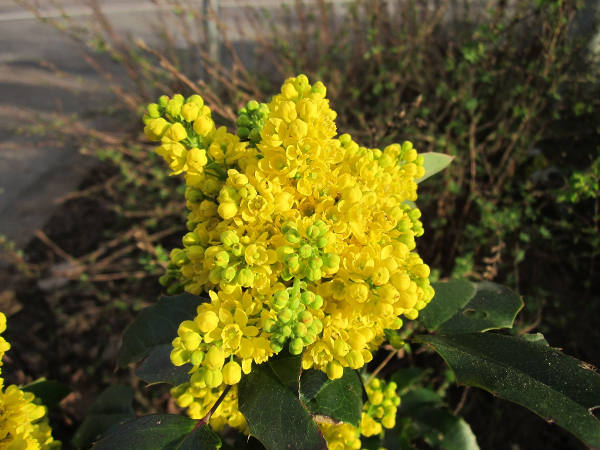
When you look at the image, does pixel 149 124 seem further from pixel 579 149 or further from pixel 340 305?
pixel 579 149

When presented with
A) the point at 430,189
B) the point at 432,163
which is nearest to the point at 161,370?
the point at 432,163

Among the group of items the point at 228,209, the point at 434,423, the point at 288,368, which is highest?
the point at 228,209

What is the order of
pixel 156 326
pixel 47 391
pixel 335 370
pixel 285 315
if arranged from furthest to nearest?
pixel 47 391, pixel 156 326, pixel 335 370, pixel 285 315

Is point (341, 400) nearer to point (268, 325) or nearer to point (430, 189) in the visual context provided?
point (268, 325)

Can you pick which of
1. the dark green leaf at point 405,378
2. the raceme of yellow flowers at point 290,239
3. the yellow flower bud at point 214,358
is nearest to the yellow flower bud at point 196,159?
the raceme of yellow flowers at point 290,239

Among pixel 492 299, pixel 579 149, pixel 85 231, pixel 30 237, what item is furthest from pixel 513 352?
pixel 30 237

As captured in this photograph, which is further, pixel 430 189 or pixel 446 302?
pixel 430 189

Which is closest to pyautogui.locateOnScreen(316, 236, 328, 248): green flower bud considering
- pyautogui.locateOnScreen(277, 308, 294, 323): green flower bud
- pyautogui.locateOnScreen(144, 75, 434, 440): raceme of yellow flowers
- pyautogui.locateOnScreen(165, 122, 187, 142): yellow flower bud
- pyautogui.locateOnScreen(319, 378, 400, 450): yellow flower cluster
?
pyautogui.locateOnScreen(144, 75, 434, 440): raceme of yellow flowers
